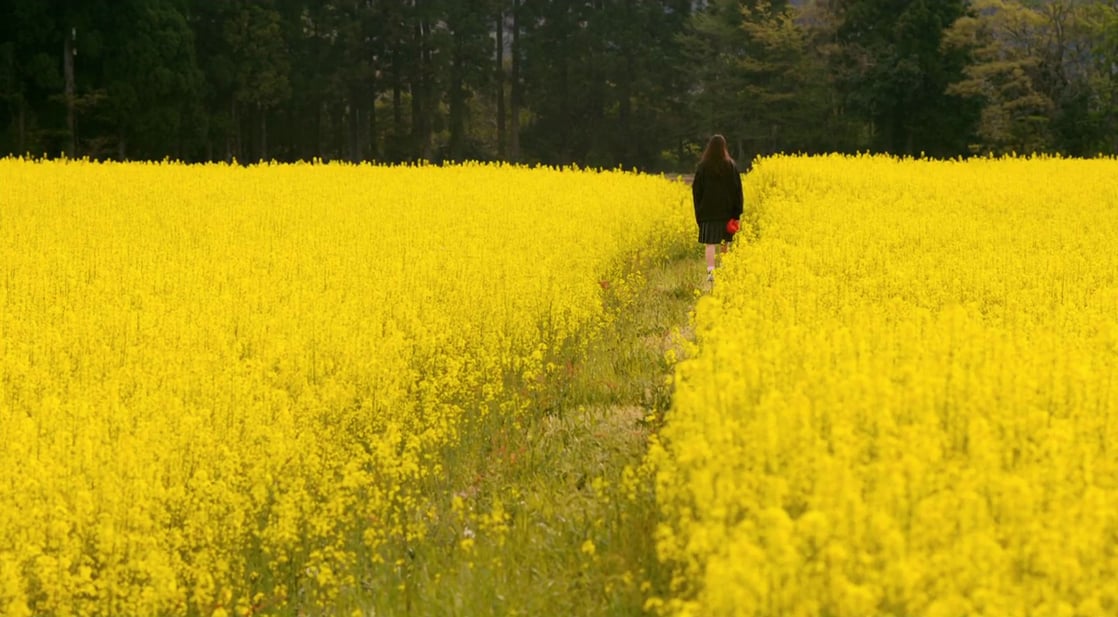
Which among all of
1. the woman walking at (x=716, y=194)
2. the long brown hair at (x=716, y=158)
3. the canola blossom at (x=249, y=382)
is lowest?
the canola blossom at (x=249, y=382)

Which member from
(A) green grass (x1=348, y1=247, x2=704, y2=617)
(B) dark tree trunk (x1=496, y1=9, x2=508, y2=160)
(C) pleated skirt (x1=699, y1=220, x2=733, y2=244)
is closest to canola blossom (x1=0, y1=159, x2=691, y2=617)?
(A) green grass (x1=348, y1=247, x2=704, y2=617)

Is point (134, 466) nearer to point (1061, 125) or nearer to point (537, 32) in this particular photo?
point (1061, 125)

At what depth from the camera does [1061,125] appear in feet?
153

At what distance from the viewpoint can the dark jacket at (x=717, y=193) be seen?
13.6 metres

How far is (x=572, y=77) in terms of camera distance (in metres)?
62.0

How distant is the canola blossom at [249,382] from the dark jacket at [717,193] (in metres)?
1.32

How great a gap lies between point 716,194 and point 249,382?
7.99 metres

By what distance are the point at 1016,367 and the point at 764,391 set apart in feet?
3.93

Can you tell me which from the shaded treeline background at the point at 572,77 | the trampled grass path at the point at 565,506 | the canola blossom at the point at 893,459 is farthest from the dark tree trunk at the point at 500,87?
the canola blossom at the point at 893,459

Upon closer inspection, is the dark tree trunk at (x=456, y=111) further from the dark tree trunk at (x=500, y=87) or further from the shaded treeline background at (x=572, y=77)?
the dark tree trunk at (x=500, y=87)

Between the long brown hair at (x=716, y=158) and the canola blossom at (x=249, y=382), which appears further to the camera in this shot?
the long brown hair at (x=716, y=158)

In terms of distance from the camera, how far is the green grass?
17.1ft

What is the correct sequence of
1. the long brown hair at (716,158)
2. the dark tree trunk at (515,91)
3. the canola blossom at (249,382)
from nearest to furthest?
the canola blossom at (249,382) < the long brown hair at (716,158) < the dark tree trunk at (515,91)

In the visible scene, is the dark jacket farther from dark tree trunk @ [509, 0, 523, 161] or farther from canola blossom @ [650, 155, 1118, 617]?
dark tree trunk @ [509, 0, 523, 161]
